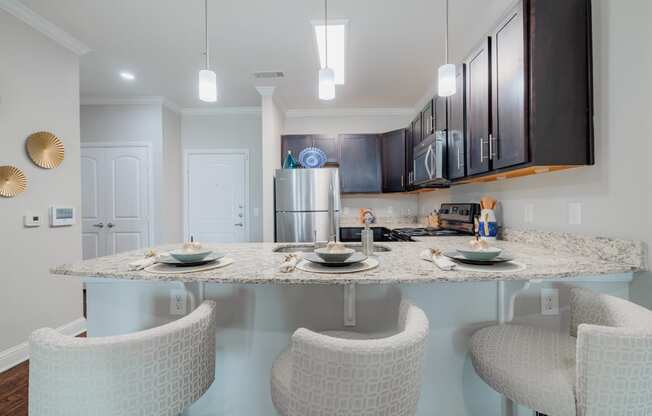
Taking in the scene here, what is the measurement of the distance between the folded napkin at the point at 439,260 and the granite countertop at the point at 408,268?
0.9 inches

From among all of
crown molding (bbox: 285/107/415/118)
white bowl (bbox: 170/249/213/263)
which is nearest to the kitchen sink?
white bowl (bbox: 170/249/213/263)

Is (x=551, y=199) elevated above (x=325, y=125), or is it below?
below

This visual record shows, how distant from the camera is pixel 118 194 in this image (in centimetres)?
393

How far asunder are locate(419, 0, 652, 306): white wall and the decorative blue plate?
270cm

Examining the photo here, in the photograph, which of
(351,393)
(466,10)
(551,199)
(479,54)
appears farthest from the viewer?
(466,10)

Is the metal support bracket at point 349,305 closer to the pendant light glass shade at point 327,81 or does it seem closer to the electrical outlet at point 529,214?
the pendant light glass shade at point 327,81

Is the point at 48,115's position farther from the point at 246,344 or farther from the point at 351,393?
the point at 351,393

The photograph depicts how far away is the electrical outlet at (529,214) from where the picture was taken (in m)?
1.83

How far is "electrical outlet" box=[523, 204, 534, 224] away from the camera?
6.01 ft

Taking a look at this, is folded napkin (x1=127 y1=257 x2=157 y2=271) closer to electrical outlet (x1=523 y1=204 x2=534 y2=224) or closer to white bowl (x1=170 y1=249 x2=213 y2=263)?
white bowl (x1=170 y1=249 x2=213 y2=263)

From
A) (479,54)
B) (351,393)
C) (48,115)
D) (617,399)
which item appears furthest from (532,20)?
(48,115)

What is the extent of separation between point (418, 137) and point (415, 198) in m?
1.28

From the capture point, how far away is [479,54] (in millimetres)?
1834

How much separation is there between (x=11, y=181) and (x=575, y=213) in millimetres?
3587
